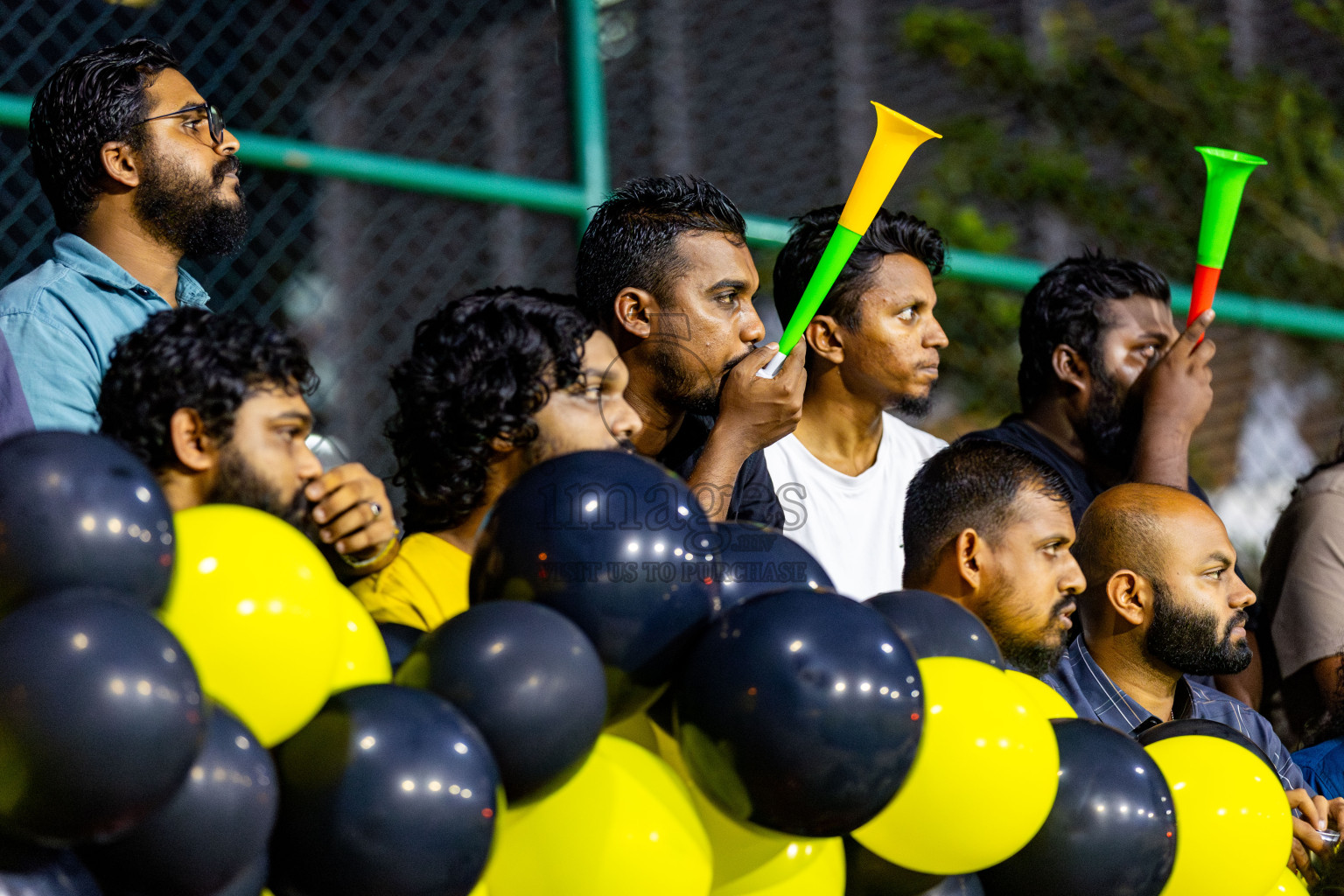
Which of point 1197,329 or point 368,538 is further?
point 1197,329

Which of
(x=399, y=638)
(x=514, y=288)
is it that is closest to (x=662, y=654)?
(x=399, y=638)

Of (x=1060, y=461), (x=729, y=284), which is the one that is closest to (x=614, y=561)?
(x=729, y=284)

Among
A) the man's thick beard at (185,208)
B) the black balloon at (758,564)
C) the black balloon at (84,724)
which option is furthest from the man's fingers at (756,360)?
the black balloon at (84,724)

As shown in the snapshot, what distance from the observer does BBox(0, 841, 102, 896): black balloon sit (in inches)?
42.5

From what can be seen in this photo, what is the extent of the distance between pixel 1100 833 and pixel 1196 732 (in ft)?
1.27

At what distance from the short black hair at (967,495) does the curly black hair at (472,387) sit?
2.47 feet

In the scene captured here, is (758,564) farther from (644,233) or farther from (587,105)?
(587,105)

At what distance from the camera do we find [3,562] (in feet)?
3.57

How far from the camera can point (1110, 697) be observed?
7.80 feet

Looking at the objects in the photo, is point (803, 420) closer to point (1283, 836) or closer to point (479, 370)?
point (479, 370)

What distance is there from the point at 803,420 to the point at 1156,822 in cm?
132

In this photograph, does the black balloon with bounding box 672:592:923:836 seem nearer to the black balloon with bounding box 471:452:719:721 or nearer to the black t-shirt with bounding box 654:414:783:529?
the black balloon with bounding box 471:452:719:721

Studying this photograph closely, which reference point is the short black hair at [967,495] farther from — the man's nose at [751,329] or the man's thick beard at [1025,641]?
the man's nose at [751,329]

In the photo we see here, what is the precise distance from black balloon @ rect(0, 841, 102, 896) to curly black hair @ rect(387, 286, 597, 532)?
0.84 meters
